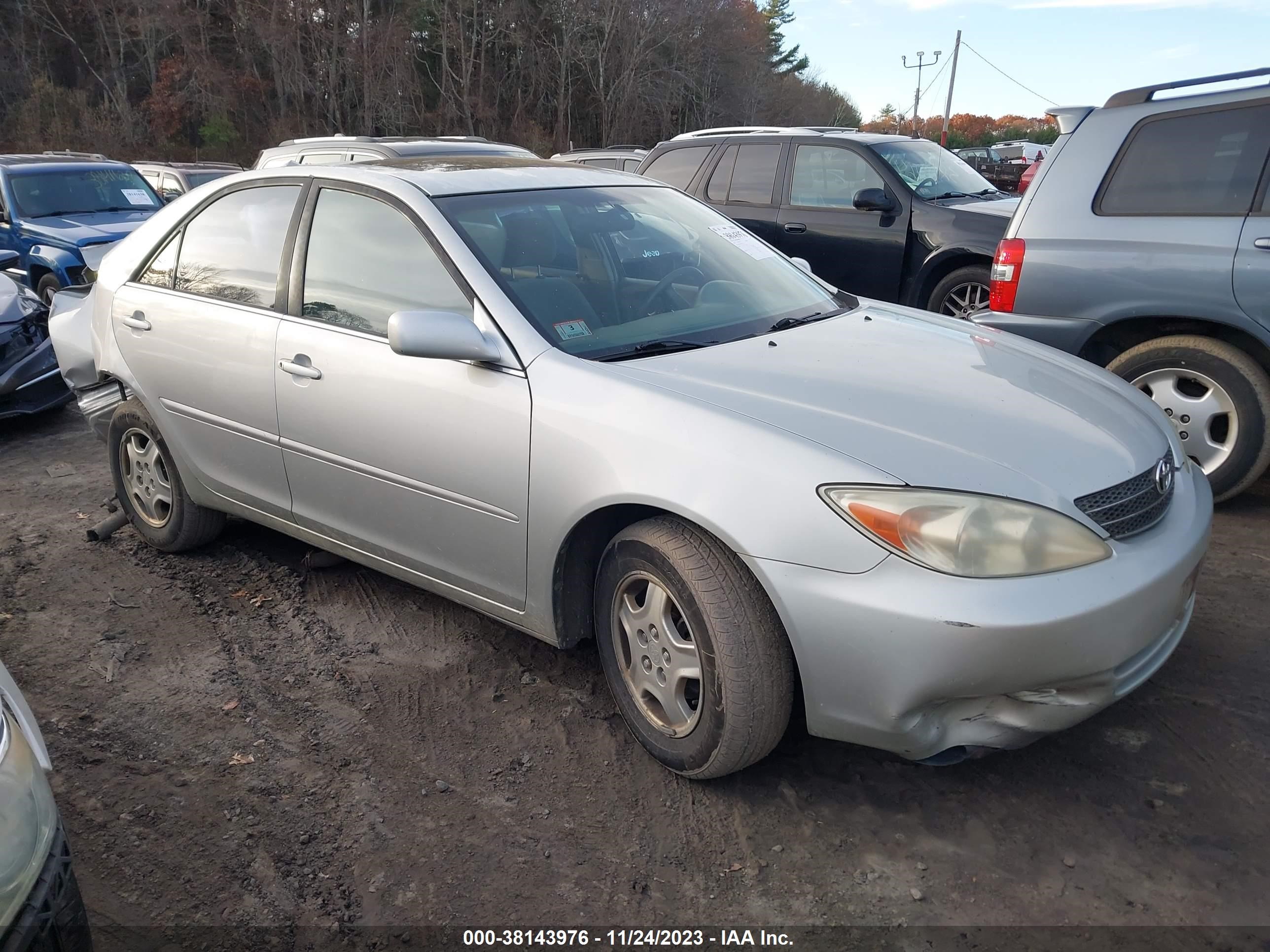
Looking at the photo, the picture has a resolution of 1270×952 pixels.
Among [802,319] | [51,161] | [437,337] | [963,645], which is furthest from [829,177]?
[51,161]

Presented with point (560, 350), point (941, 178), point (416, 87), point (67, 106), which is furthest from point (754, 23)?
point (560, 350)

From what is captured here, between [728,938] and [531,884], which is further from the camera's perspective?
[531,884]

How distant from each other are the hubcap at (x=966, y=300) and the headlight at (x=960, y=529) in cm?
525

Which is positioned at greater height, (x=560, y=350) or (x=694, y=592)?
(x=560, y=350)

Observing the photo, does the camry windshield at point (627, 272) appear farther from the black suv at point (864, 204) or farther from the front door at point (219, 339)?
the black suv at point (864, 204)

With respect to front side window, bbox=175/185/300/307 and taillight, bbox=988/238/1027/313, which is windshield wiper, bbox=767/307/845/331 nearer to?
taillight, bbox=988/238/1027/313

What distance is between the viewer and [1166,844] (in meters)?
2.52

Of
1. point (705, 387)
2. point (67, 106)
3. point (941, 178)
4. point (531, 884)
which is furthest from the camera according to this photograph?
point (67, 106)

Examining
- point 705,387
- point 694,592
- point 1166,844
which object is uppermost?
point 705,387

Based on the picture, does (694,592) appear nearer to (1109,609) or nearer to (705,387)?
(705,387)

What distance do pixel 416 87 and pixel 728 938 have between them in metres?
38.1

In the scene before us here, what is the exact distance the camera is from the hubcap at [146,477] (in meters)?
4.41

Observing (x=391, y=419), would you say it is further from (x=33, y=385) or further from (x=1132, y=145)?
(x=33, y=385)

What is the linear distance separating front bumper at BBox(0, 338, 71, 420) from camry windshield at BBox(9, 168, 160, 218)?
4.34 m
